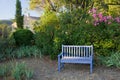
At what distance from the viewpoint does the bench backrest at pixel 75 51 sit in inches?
348

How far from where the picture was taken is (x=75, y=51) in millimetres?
8984

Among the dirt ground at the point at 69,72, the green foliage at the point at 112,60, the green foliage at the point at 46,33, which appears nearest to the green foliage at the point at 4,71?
the dirt ground at the point at 69,72

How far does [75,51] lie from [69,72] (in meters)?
1.23

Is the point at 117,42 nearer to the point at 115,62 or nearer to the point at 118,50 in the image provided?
the point at 118,50

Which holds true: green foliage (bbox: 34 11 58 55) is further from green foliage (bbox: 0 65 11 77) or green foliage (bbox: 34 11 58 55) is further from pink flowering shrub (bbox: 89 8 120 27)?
green foliage (bbox: 0 65 11 77)

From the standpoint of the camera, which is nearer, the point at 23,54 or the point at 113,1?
the point at 23,54

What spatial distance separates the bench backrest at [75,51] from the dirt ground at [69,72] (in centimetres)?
46

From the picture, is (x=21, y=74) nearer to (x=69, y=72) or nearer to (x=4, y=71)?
(x=4, y=71)

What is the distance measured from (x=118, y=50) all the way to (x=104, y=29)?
1084 millimetres

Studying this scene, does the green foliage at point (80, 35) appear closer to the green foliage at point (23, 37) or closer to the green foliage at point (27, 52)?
the green foliage at point (27, 52)

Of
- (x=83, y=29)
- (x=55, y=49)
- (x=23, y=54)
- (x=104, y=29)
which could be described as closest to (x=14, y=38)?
(x=23, y=54)

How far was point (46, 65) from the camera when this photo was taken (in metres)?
9.02

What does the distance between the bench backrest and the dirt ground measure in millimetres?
457

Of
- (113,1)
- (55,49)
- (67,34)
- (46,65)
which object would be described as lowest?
(46,65)
